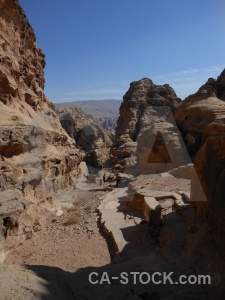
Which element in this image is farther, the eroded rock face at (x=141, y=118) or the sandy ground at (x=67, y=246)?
the eroded rock face at (x=141, y=118)

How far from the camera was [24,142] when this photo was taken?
13.3m

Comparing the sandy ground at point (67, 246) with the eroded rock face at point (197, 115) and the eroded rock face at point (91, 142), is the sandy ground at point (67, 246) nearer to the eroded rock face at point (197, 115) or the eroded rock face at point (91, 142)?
the eroded rock face at point (197, 115)

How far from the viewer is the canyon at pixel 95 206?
5.16m

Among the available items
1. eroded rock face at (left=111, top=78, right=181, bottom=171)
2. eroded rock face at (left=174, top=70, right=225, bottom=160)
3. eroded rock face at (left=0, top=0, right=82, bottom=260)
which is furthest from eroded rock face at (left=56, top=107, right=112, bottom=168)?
eroded rock face at (left=174, top=70, right=225, bottom=160)

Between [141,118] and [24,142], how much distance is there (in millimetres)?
21584

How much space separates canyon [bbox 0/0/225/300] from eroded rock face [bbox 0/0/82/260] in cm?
6

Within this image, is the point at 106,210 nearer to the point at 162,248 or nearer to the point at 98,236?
the point at 98,236

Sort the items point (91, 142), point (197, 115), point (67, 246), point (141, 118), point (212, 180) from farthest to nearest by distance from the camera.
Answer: point (91, 142) < point (141, 118) < point (197, 115) < point (67, 246) < point (212, 180)

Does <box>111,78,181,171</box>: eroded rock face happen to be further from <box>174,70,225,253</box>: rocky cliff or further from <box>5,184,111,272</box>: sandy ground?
<box>174,70,225,253</box>: rocky cliff

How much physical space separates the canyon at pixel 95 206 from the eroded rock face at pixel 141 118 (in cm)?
31

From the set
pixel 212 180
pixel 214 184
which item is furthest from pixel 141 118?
pixel 214 184

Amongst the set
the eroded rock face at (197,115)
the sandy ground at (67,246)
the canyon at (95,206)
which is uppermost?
the eroded rock face at (197,115)

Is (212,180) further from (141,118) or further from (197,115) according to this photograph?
(141,118)

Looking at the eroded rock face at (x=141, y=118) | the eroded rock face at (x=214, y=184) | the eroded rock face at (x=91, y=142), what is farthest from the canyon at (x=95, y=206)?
the eroded rock face at (x=91, y=142)
